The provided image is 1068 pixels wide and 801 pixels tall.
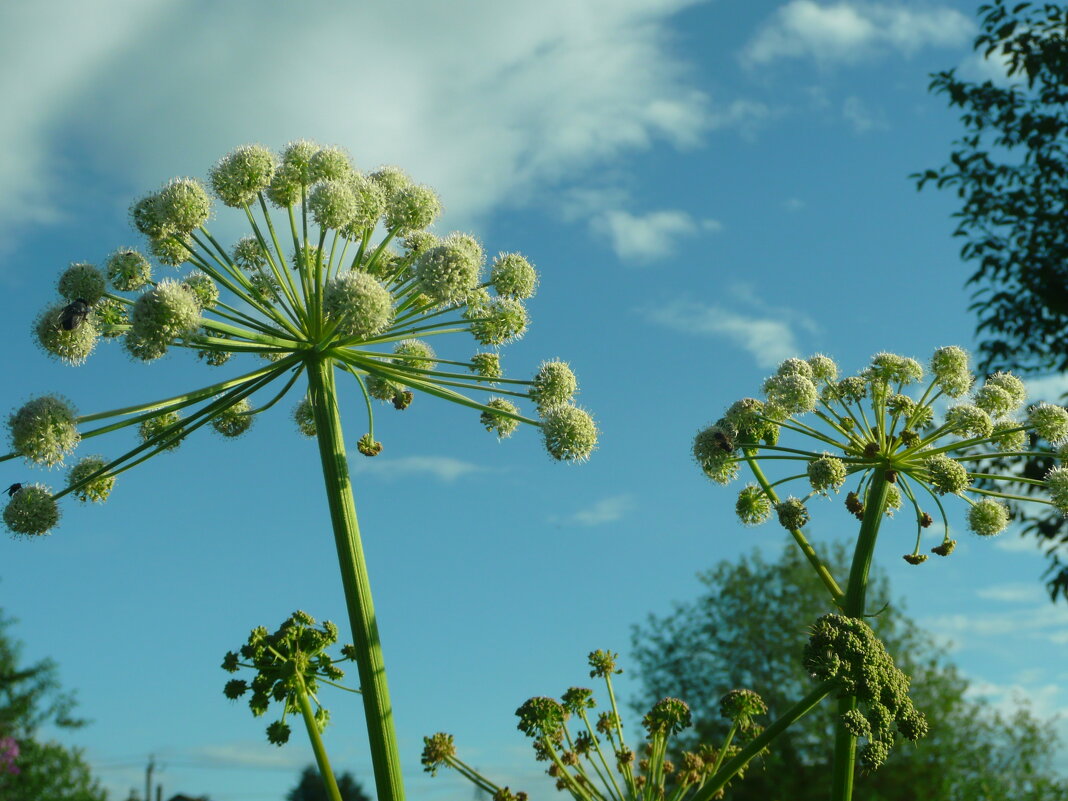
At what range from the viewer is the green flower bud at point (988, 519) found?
6625 millimetres

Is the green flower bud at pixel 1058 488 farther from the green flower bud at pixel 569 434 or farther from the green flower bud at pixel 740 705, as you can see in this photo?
the green flower bud at pixel 569 434

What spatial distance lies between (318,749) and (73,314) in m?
2.78

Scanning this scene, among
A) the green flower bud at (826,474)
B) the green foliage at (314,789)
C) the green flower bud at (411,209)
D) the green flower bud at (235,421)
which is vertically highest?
the green foliage at (314,789)

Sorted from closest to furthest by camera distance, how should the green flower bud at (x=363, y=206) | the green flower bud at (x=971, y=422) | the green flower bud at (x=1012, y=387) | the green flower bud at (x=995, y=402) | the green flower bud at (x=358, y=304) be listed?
the green flower bud at (x=358, y=304) → the green flower bud at (x=363, y=206) → the green flower bud at (x=971, y=422) → the green flower bud at (x=995, y=402) → the green flower bud at (x=1012, y=387)

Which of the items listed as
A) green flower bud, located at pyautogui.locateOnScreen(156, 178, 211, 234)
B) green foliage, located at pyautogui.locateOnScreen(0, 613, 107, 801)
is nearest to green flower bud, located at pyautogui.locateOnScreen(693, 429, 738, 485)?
green flower bud, located at pyautogui.locateOnScreen(156, 178, 211, 234)

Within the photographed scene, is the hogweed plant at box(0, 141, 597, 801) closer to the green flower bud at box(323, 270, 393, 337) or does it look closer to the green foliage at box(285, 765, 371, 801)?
A: the green flower bud at box(323, 270, 393, 337)

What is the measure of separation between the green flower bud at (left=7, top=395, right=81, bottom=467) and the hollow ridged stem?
6.18 ft

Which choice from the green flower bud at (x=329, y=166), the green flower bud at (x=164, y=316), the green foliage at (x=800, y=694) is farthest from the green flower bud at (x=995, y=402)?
the green foliage at (x=800, y=694)

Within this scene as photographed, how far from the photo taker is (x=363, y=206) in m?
5.84

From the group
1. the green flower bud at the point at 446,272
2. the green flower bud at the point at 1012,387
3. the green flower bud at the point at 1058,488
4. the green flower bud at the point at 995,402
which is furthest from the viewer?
the green flower bud at the point at 1012,387

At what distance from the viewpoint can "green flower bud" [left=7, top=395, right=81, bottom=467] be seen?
533 cm

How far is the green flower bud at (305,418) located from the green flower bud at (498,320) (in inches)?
58.9

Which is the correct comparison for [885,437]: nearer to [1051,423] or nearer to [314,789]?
[1051,423]

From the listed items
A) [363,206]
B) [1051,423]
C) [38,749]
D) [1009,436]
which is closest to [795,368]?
[1009,436]
